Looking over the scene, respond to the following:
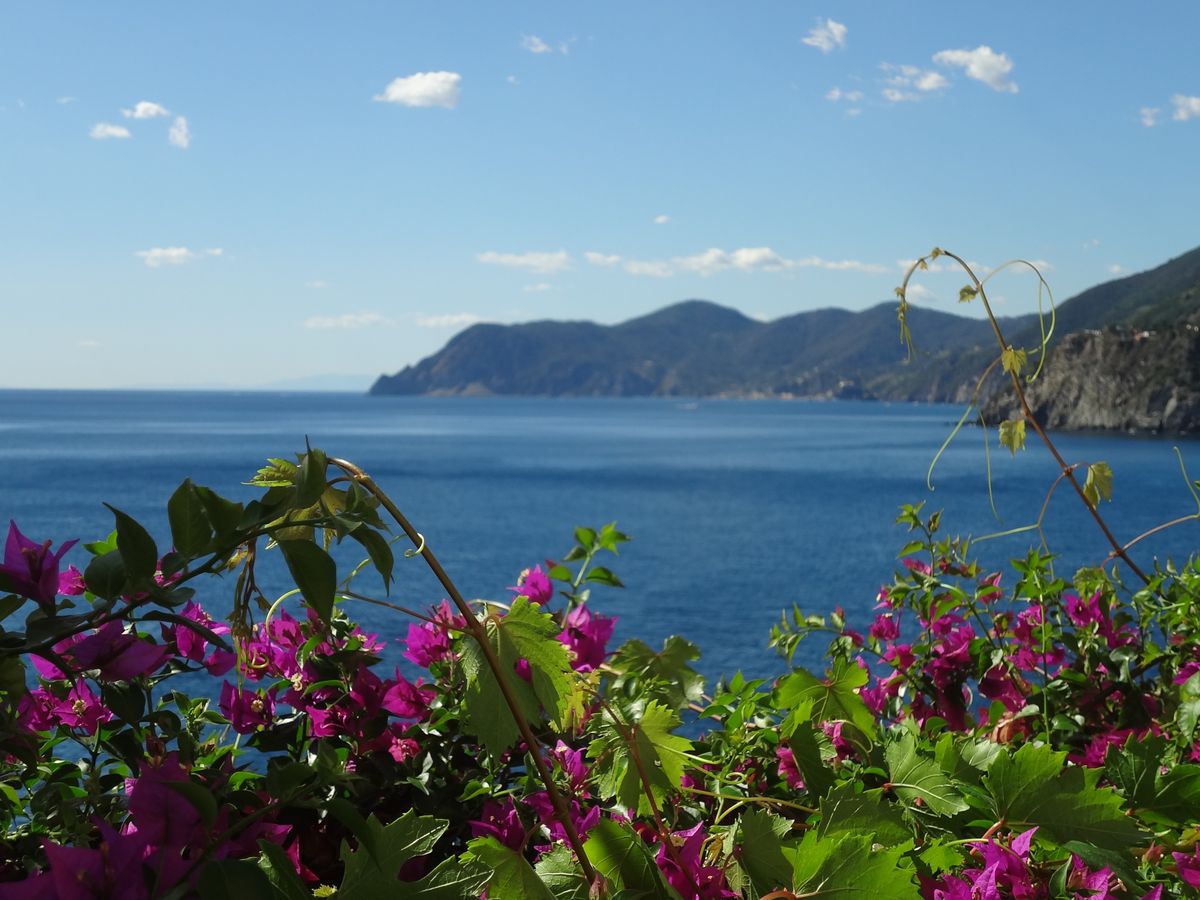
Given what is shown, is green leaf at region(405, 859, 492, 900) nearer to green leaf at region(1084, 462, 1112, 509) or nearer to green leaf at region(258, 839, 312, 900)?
green leaf at region(258, 839, 312, 900)

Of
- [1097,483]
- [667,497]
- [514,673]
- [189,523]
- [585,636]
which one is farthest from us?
[667,497]

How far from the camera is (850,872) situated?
0.88 m

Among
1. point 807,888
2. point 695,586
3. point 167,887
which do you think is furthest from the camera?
point 695,586

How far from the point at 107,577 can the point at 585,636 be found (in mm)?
1230

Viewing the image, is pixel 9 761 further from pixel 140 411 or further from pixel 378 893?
pixel 140 411

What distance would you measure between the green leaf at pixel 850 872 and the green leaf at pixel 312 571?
1.52 ft

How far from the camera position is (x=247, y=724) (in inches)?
66.0

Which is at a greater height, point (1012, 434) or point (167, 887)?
point (1012, 434)

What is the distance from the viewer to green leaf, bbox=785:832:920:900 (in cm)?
87

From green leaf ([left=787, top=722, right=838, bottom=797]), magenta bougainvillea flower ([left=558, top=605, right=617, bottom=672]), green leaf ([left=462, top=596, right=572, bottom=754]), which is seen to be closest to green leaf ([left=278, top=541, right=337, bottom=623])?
green leaf ([left=462, top=596, right=572, bottom=754])

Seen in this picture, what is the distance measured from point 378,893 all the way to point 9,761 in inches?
33.3

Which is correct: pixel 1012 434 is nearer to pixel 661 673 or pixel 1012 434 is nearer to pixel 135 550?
pixel 661 673

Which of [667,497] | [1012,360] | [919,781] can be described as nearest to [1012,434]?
[1012,360]

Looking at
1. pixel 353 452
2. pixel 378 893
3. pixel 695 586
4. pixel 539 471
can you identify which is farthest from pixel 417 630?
pixel 353 452
